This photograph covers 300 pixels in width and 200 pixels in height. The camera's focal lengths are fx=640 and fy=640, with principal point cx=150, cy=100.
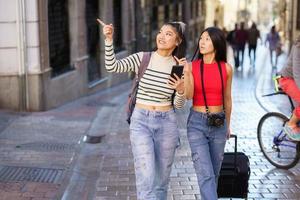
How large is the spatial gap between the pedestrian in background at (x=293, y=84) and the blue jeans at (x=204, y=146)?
174cm

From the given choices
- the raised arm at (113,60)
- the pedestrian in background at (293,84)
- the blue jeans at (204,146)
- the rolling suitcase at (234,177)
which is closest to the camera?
the raised arm at (113,60)

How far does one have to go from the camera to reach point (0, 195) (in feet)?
21.1

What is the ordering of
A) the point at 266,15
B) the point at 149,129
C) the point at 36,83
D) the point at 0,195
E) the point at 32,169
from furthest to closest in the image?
1. the point at 266,15
2. the point at 36,83
3. the point at 32,169
4. the point at 0,195
5. the point at 149,129

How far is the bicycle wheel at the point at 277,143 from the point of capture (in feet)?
24.3

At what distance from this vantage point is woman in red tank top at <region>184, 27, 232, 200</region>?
5.12 m

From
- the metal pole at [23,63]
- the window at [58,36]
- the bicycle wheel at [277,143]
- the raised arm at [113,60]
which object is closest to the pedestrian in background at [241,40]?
the window at [58,36]

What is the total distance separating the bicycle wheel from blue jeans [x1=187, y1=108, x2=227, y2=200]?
233cm

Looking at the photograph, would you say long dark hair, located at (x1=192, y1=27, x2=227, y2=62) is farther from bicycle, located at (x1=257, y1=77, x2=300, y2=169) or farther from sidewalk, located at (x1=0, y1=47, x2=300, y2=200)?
bicycle, located at (x1=257, y1=77, x2=300, y2=169)

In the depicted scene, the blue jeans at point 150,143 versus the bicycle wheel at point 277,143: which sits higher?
the blue jeans at point 150,143

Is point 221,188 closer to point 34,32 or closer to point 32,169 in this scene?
point 32,169

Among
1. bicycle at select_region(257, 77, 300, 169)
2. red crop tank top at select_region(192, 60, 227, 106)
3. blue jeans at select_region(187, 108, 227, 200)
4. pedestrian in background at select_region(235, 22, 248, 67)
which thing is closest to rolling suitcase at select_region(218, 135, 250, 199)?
blue jeans at select_region(187, 108, 227, 200)

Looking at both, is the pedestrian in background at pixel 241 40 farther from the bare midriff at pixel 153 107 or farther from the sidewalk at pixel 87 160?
the bare midriff at pixel 153 107

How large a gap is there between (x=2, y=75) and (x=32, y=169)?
15.4 feet

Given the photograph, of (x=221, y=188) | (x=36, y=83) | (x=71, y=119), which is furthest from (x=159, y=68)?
(x=36, y=83)
